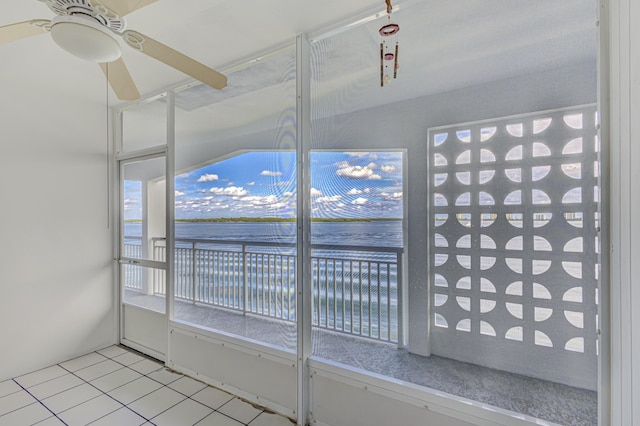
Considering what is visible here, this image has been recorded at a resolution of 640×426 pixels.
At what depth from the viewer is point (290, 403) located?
1.87 meters

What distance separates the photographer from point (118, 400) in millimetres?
2070

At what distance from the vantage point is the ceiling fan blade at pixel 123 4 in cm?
115

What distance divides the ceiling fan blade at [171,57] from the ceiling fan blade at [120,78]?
0.26 metres

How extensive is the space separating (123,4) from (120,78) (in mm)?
590

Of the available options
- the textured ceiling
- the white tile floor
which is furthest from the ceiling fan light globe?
the white tile floor

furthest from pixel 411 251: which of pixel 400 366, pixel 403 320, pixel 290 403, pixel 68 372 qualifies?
pixel 68 372

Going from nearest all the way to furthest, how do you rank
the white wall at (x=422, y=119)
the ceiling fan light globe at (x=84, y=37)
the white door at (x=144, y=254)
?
the ceiling fan light globe at (x=84, y=37), the white wall at (x=422, y=119), the white door at (x=144, y=254)

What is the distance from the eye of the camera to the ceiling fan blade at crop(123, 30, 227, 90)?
1278mm

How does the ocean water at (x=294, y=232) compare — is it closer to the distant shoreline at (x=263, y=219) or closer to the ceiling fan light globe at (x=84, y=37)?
the distant shoreline at (x=263, y=219)

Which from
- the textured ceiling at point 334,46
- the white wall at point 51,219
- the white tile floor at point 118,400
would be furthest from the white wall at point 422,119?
the white wall at point 51,219

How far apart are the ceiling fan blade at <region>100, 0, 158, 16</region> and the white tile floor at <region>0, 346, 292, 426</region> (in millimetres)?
2309

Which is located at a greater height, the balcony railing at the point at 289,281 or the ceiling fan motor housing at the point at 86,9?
the ceiling fan motor housing at the point at 86,9

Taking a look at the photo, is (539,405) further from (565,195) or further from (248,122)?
(248,122)

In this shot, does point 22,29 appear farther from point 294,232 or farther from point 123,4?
point 294,232
